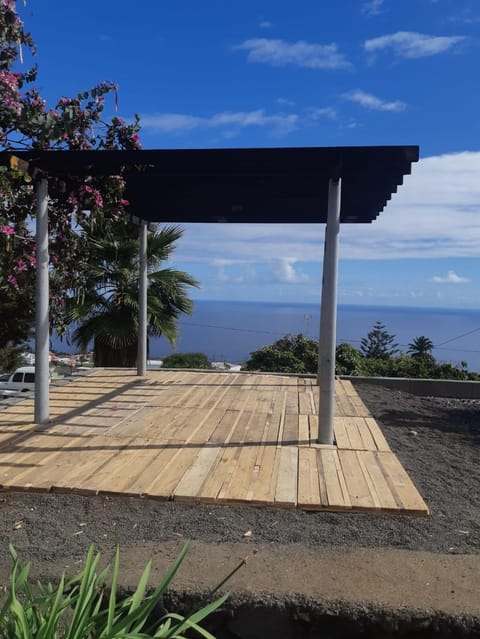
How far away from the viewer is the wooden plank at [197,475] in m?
3.28

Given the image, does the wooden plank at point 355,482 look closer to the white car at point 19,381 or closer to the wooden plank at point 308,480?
the wooden plank at point 308,480

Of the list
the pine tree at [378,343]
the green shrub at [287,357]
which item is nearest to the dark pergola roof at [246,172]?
the green shrub at [287,357]

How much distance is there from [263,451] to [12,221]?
9.41ft

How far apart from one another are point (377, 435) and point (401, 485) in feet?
4.23

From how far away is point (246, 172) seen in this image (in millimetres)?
4562

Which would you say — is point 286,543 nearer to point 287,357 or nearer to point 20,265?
point 20,265

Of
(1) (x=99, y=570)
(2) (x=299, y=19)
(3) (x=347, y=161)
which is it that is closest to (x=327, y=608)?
(1) (x=99, y=570)

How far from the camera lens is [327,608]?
2.12 meters

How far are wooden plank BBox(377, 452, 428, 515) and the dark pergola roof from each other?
2307 mm

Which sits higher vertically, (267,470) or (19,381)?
(267,470)

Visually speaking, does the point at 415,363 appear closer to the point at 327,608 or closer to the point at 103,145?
the point at 103,145

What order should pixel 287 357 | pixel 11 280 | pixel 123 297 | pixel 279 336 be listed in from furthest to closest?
1. pixel 279 336
2. pixel 287 357
3. pixel 123 297
4. pixel 11 280

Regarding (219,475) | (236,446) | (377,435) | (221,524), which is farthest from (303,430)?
(221,524)

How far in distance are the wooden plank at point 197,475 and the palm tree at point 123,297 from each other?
510 cm
